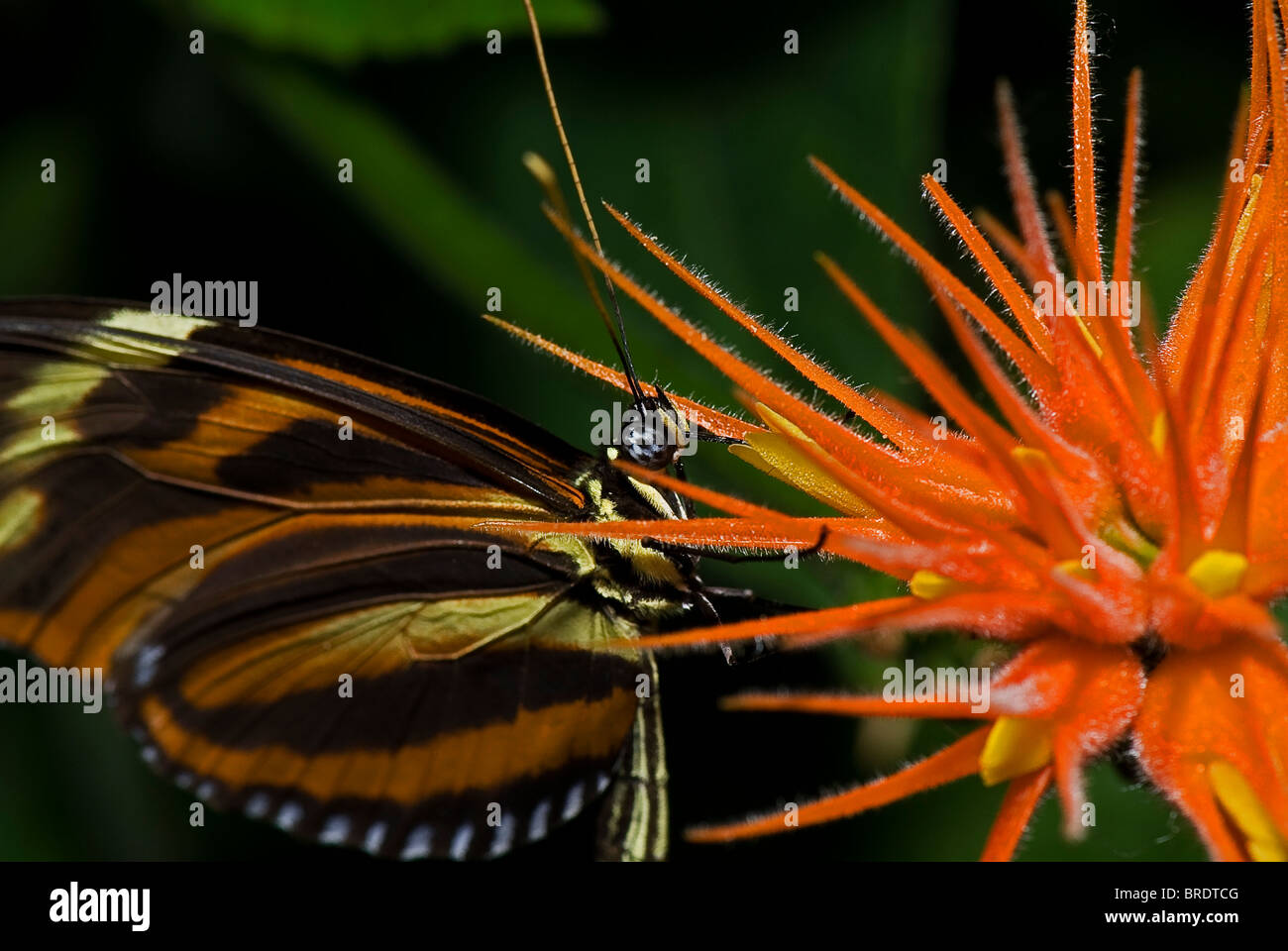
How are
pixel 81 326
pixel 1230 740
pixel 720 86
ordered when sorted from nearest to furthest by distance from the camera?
pixel 1230 740, pixel 81 326, pixel 720 86

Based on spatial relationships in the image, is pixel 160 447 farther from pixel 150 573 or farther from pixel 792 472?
pixel 792 472

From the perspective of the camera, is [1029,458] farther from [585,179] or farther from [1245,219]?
[585,179]

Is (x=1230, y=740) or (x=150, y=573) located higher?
(x=150, y=573)

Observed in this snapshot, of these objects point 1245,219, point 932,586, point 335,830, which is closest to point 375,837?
point 335,830

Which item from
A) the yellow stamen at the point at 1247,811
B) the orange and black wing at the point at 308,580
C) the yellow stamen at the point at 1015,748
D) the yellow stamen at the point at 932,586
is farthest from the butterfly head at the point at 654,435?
the yellow stamen at the point at 1247,811

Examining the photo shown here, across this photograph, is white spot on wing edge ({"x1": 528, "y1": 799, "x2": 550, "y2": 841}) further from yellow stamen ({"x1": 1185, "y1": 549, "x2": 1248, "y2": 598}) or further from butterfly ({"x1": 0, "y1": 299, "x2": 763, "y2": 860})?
yellow stamen ({"x1": 1185, "y1": 549, "x2": 1248, "y2": 598})
